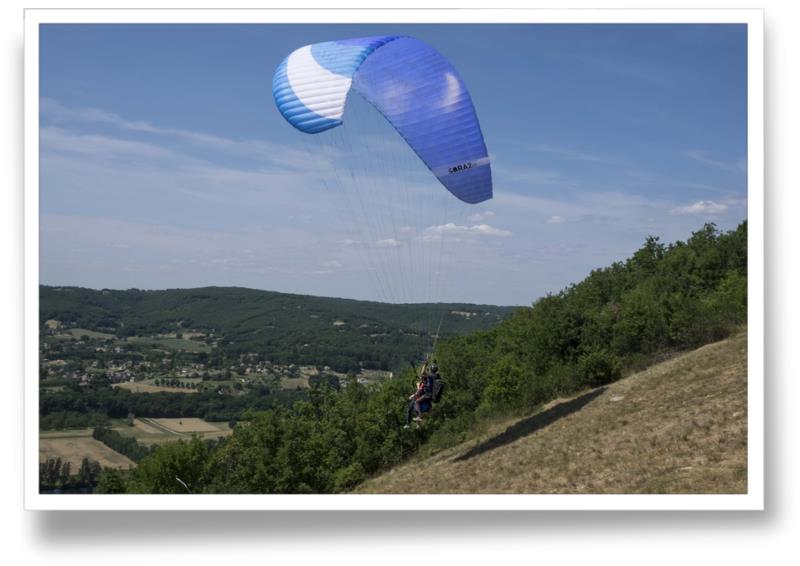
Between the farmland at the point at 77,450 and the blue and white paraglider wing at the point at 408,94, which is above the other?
the blue and white paraglider wing at the point at 408,94

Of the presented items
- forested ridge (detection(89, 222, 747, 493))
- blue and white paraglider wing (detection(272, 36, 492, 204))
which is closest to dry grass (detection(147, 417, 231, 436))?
forested ridge (detection(89, 222, 747, 493))

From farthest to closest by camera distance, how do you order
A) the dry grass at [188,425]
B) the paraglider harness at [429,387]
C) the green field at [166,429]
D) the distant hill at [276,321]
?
1. the dry grass at [188,425]
2. the distant hill at [276,321]
3. the green field at [166,429]
4. the paraglider harness at [429,387]

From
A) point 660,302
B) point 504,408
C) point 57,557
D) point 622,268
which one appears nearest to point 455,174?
point 57,557

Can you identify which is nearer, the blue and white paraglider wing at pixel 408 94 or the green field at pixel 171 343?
the blue and white paraglider wing at pixel 408 94

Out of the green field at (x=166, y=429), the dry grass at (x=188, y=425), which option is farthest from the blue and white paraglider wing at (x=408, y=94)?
the dry grass at (x=188, y=425)

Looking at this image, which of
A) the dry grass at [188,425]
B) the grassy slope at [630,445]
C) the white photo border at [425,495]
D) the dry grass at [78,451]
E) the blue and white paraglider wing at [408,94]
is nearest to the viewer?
the white photo border at [425,495]

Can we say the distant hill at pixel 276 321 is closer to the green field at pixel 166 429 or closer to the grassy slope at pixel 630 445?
the green field at pixel 166 429
